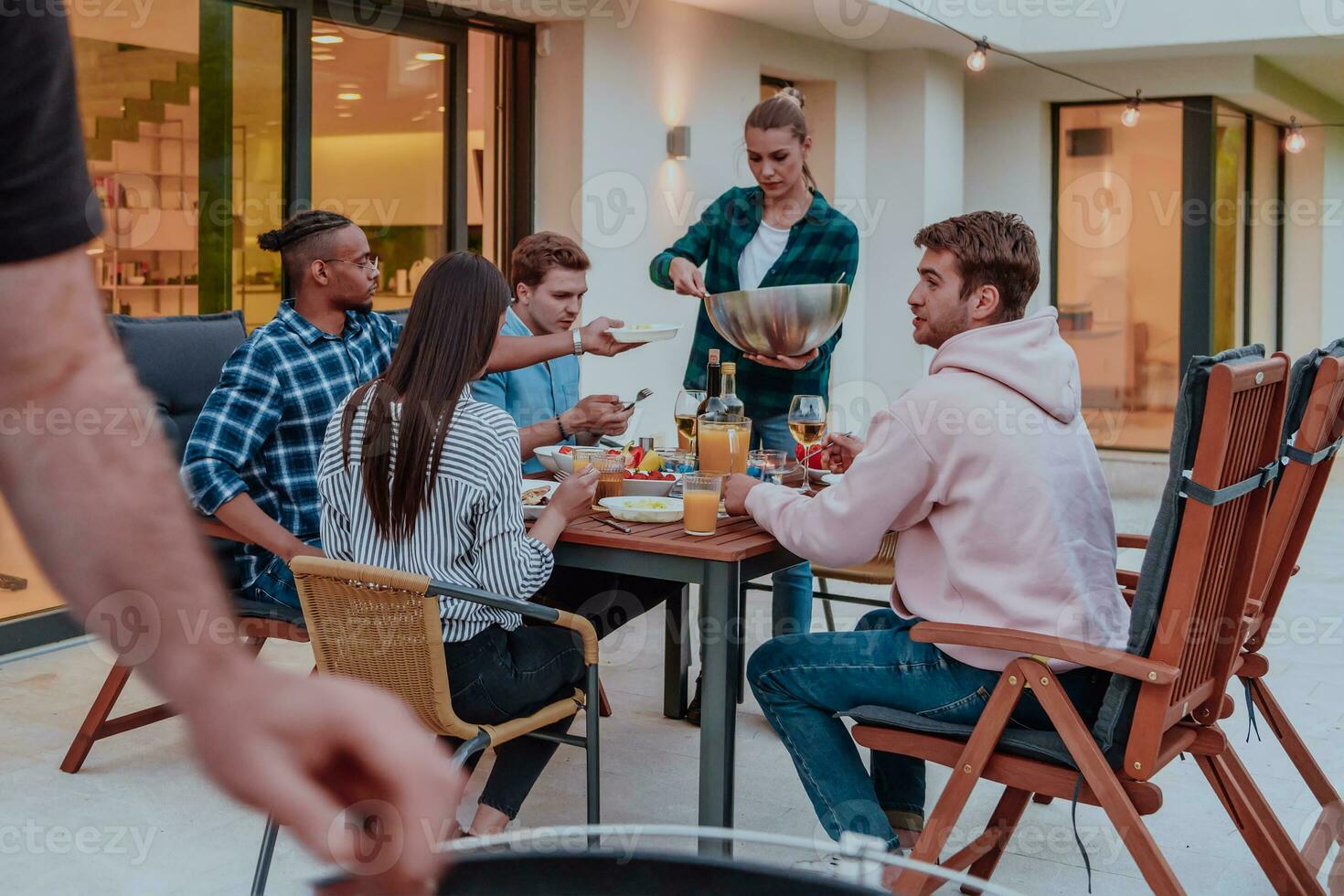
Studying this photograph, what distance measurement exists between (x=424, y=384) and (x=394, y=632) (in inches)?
17.5

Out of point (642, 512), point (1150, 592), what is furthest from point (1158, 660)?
point (642, 512)

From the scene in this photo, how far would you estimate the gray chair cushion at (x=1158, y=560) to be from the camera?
80.0 inches

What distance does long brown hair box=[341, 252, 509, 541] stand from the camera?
231 centimetres

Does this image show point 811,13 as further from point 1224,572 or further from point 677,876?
point 677,876

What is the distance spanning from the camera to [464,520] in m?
2.35

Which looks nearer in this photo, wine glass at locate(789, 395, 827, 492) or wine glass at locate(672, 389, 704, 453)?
wine glass at locate(789, 395, 827, 492)

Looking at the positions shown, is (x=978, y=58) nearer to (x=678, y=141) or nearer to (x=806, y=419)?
(x=678, y=141)

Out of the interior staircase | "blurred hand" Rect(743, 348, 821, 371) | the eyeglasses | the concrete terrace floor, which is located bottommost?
the concrete terrace floor

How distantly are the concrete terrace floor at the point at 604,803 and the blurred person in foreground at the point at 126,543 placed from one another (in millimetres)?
1802

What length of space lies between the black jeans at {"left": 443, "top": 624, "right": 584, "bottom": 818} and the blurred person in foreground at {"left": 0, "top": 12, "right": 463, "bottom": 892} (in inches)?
74.6

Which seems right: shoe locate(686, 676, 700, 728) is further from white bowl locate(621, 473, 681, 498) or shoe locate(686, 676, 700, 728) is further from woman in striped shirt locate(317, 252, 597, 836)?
woman in striped shirt locate(317, 252, 597, 836)

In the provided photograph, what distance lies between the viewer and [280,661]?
420 cm

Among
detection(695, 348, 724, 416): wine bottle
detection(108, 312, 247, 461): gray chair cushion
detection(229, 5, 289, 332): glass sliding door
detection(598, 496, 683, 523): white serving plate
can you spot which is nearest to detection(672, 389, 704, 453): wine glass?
detection(695, 348, 724, 416): wine bottle

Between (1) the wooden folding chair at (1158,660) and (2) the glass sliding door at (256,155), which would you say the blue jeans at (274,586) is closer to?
(1) the wooden folding chair at (1158,660)
